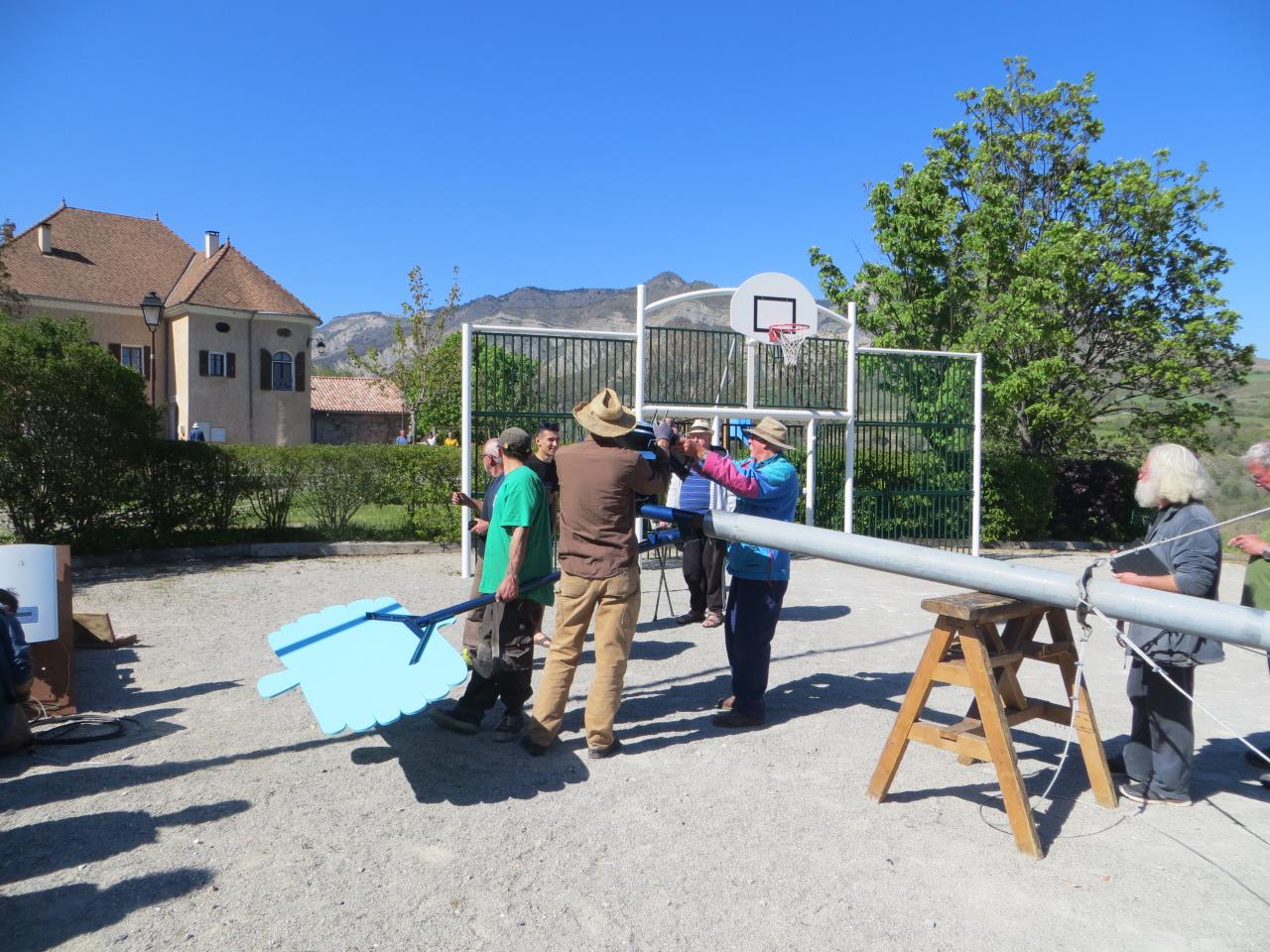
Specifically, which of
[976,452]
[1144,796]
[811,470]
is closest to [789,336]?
[811,470]

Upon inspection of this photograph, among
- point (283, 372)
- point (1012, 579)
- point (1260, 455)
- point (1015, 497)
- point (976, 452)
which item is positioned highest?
point (283, 372)

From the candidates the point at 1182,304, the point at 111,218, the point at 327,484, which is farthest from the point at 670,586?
the point at 111,218

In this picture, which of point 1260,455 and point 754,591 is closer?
point 1260,455

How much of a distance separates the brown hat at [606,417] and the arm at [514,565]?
0.67 m

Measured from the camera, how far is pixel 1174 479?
455 cm

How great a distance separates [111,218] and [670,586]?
46.2 metres

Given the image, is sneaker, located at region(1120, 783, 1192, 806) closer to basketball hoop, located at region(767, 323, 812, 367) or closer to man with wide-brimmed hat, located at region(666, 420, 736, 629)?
man with wide-brimmed hat, located at region(666, 420, 736, 629)

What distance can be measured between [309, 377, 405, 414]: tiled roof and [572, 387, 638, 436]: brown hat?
60110 millimetres

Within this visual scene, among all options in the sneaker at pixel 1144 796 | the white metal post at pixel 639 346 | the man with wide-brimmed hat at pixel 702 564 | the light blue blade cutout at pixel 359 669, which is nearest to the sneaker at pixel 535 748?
the light blue blade cutout at pixel 359 669

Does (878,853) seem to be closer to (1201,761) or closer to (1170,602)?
(1170,602)

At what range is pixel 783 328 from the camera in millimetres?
12562

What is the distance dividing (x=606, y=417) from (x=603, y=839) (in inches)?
85.2

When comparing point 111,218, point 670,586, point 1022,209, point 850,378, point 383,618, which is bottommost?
point 670,586

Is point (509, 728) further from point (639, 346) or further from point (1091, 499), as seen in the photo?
point (1091, 499)
